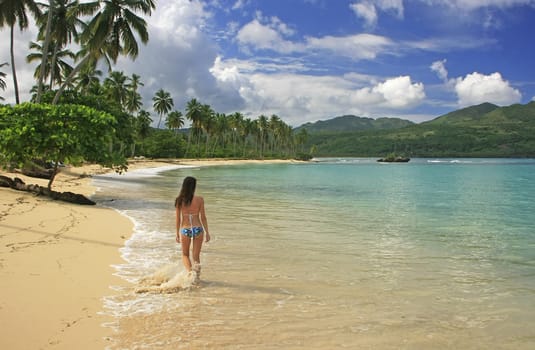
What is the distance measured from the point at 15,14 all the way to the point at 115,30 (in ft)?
19.7

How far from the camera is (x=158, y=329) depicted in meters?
4.79

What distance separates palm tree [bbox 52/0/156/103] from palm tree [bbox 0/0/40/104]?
3.83m

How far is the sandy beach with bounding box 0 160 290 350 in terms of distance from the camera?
445 cm

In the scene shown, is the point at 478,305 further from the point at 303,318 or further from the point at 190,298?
the point at 190,298

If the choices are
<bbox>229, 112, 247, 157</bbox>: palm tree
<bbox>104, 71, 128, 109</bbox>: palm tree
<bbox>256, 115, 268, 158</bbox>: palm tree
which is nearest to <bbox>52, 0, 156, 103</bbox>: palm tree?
<bbox>104, 71, 128, 109</bbox>: palm tree

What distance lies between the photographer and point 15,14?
25.9 m

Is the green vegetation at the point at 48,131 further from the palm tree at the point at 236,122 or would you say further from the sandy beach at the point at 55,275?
the palm tree at the point at 236,122

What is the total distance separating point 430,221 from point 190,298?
11796mm

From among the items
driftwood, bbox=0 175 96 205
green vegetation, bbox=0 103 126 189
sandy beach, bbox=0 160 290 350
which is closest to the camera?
sandy beach, bbox=0 160 290 350

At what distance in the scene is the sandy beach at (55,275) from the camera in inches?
175

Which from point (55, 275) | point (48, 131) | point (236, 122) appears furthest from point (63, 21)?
point (236, 122)

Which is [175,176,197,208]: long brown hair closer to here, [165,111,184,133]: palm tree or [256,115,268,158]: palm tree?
[165,111,184,133]: palm tree

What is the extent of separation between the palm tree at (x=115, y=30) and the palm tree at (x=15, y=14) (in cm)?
383

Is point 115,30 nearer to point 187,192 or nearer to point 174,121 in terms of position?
point 187,192
